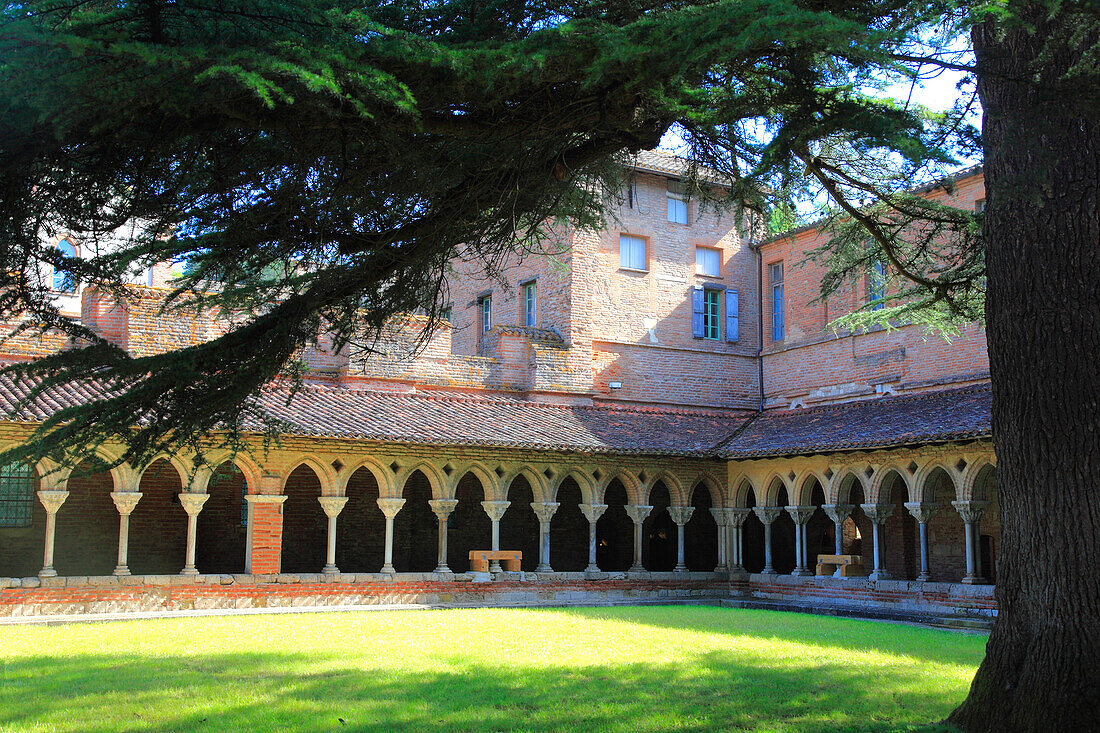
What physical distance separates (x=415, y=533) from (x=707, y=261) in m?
9.49

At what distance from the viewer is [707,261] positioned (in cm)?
2562

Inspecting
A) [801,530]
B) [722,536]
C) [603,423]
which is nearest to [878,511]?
[801,530]

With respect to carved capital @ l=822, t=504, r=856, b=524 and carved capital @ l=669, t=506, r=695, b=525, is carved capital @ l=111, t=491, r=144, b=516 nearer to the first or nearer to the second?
carved capital @ l=669, t=506, r=695, b=525

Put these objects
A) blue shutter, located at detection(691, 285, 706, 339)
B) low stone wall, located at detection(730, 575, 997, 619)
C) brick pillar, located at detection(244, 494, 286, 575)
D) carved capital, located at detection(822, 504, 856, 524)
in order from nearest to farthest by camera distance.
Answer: low stone wall, located at detection(730, 575, 997, 619) < brick pillar, located at detection(244, 494, 286, 575) < carved capital, located at detection(822, 504, 856, 524) < blue shutter, located at detection(691, 285, 706, 339)

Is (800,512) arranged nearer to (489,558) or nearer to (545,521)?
(545,521)

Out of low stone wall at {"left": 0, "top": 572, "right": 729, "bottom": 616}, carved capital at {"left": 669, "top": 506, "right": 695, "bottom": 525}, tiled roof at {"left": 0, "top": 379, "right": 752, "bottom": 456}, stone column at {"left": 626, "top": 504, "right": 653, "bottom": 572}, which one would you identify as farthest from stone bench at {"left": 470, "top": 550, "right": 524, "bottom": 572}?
carved capital at {"left": 669, "top": 506, "right": 695, "bottom": 525}

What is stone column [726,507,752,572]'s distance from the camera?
838 inches

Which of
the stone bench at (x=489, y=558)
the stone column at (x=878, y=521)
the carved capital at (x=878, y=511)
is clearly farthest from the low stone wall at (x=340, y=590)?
the carved capital at (x=878, y=511)

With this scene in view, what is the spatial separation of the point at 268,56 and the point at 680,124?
10.8ft

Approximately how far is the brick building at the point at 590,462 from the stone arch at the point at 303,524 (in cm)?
4

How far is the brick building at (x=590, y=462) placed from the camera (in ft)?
55.9

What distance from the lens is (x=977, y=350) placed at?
20.1 meters

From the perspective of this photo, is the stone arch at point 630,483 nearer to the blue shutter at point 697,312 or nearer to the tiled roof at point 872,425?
the tiled roof at point 872,425

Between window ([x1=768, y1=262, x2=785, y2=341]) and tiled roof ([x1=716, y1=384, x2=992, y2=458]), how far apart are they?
321 centimetres
